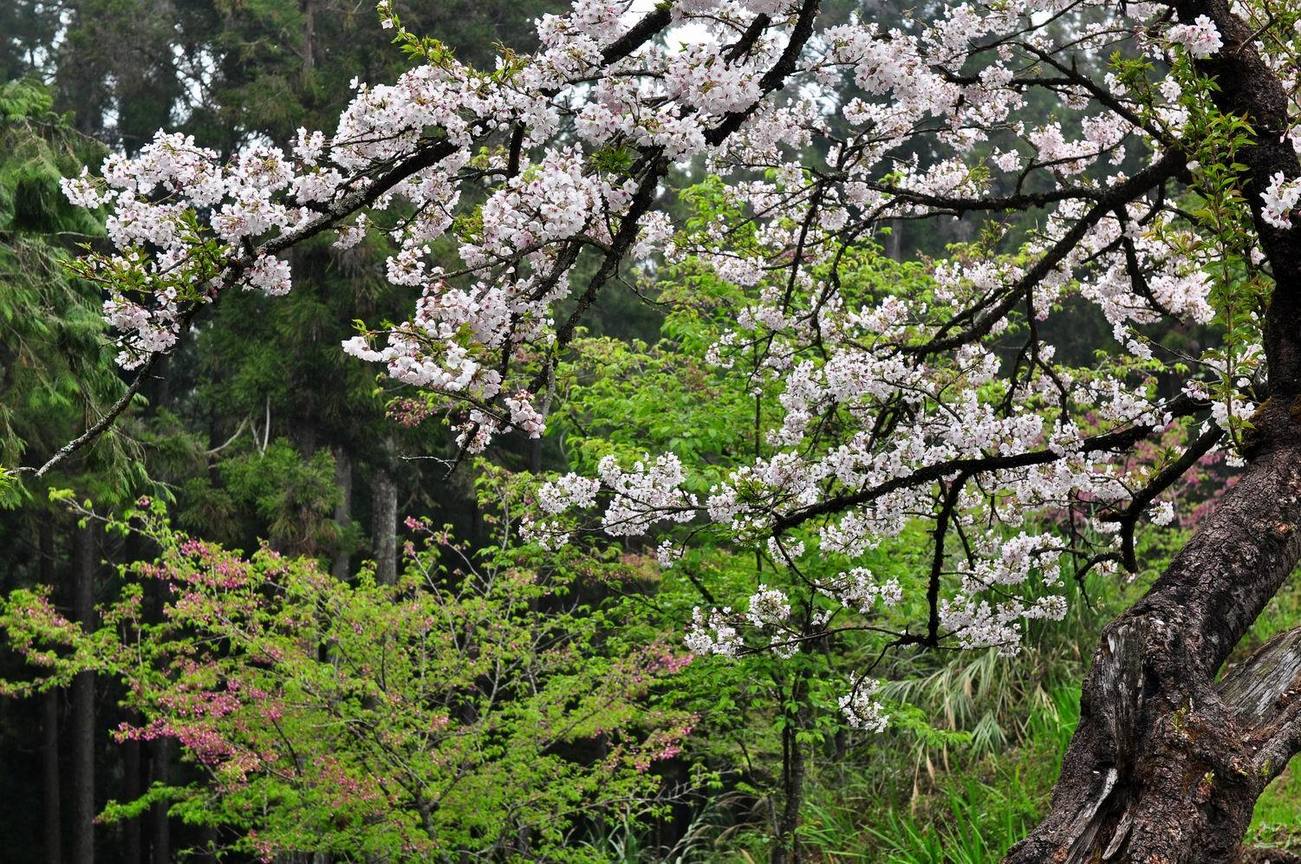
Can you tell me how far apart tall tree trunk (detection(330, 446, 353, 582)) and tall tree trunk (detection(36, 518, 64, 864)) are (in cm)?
354

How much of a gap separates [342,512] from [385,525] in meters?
0.94

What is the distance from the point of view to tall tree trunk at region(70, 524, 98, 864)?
1471 cm

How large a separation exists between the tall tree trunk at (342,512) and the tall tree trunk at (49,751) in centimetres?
354

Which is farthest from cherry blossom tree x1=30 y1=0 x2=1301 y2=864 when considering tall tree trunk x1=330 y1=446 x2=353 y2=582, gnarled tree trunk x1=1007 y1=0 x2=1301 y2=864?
tall tree trunk x1=330 y1=446 x2=353 y2=582

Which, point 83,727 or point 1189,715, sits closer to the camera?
point 1189,715

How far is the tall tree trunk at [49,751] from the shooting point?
1575cm

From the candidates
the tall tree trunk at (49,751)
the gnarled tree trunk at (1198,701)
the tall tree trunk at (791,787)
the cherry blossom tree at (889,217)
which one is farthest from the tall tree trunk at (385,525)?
the gnarled tree trunk at (1198,701)

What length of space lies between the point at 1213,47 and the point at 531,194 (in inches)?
70.4

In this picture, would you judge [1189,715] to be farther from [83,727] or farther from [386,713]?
[83,727]

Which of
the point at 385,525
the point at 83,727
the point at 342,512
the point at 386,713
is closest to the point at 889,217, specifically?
the point at 386,713

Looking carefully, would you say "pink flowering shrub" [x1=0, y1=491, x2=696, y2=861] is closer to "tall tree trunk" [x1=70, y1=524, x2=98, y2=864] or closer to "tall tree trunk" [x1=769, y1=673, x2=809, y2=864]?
"tall tree trunk" [x1=769, y1=673, x2=809, y2=864]

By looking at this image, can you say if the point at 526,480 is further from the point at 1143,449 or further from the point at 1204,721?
the point at 1143,449

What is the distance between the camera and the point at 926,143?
21906 millimetres

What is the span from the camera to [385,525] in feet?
51.0
